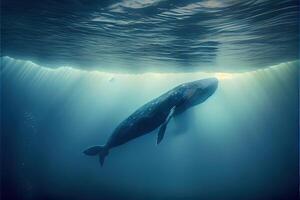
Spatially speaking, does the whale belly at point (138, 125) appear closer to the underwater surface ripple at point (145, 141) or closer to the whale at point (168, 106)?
the whale at point (168, 106)

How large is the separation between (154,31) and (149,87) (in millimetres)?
40440

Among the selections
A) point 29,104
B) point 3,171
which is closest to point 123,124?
point 3,171

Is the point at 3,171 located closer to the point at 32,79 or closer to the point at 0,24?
the point at 0,24

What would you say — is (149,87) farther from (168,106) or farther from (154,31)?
(168,106)

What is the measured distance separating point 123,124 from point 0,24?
10169mm

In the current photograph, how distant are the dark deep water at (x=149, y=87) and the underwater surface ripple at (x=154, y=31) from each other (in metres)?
0.08

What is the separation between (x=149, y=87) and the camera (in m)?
55.8

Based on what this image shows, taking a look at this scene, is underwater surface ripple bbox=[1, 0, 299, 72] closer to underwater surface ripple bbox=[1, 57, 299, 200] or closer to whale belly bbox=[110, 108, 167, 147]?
whale belly bbox=[110, 108, 167, 147]

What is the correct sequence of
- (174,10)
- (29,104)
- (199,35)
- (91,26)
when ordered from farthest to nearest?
1. (29,104)
2. (199,35)
3. (91,26)
4. (174,10)

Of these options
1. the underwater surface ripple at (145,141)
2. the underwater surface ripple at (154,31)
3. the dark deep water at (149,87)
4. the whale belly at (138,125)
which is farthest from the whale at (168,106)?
the underwater surface ripple at (154,31)

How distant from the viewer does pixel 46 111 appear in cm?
6844

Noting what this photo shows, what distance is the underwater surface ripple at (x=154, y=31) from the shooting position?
12.4 m

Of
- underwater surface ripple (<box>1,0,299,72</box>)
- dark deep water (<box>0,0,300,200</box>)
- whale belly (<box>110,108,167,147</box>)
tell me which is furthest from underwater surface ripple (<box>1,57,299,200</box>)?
underwater surface ripple (<box>1,0,299,72</box>)

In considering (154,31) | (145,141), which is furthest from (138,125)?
(145,141)
